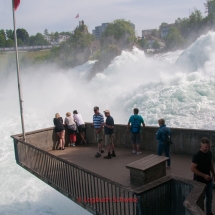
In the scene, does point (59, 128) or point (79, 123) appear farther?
point (79, 123)

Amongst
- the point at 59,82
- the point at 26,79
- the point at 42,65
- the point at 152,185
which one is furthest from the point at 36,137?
the point at 42,65

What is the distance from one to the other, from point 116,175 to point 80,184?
50.0 inches

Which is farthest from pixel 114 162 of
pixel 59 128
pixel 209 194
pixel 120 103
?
pixel 120 103

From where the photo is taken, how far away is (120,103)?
1190 inches

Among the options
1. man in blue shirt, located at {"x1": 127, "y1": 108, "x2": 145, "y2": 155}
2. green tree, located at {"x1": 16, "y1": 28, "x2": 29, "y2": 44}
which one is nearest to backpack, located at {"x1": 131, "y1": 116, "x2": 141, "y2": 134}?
man in blue shirt, located at {"x1": 127, "y1": 108, "x2": 145, "y2": 155}

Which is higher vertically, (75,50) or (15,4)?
(75,50)

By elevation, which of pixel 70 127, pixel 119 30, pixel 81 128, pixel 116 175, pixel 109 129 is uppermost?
pixel 119 30

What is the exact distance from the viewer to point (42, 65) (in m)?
85.8

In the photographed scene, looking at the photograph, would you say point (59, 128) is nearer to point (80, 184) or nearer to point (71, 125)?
point (71, 125)

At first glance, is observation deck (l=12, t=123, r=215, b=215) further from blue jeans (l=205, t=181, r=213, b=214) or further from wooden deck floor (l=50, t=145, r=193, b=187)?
blue jeans (l=205, t=181, r=213, b=214)

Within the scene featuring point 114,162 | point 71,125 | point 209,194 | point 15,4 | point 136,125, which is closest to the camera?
point 209,194

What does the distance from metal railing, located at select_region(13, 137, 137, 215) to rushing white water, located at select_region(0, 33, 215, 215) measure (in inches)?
250

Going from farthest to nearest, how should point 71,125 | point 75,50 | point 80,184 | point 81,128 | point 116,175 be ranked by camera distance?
1. point 75,50
2. point 81,128
3. point 71,125
4. point 116,175
5. point 80,184

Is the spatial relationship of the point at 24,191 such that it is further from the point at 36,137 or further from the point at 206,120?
the point at 206,120
